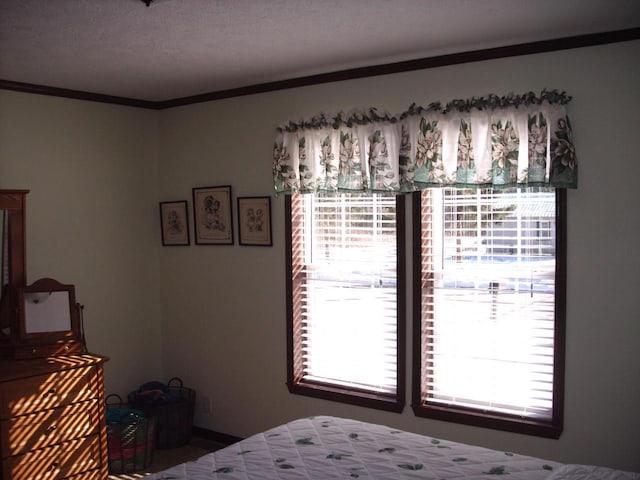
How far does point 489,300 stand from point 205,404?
231 centimetres

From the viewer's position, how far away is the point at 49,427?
3.49 m

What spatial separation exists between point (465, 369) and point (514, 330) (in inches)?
14.5

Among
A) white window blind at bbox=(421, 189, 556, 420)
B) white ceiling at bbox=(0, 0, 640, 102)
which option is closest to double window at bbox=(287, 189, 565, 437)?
white window blind at bbox=(421, 189, 556, 420)

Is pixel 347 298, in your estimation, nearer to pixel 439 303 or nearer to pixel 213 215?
pixel 439 303

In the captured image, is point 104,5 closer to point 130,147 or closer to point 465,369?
point 130,147

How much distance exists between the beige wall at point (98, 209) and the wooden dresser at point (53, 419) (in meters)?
0.86

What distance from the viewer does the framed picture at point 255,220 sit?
14.0ft

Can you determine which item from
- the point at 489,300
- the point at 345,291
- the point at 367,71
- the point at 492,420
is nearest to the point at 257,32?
the point at 367,71

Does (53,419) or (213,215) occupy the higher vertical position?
(213,215)

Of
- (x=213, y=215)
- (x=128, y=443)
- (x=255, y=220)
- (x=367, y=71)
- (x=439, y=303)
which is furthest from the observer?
(x=213, y=215)

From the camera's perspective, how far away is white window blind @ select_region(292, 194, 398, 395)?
3.83m

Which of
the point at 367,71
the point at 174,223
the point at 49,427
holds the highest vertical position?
the point at 367,71

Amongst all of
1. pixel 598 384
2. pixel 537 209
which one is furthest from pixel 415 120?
pixel 598 384

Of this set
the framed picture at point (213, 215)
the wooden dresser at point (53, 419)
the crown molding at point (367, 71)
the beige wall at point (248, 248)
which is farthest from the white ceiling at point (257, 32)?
the wooden dresser at point (53, 419)
